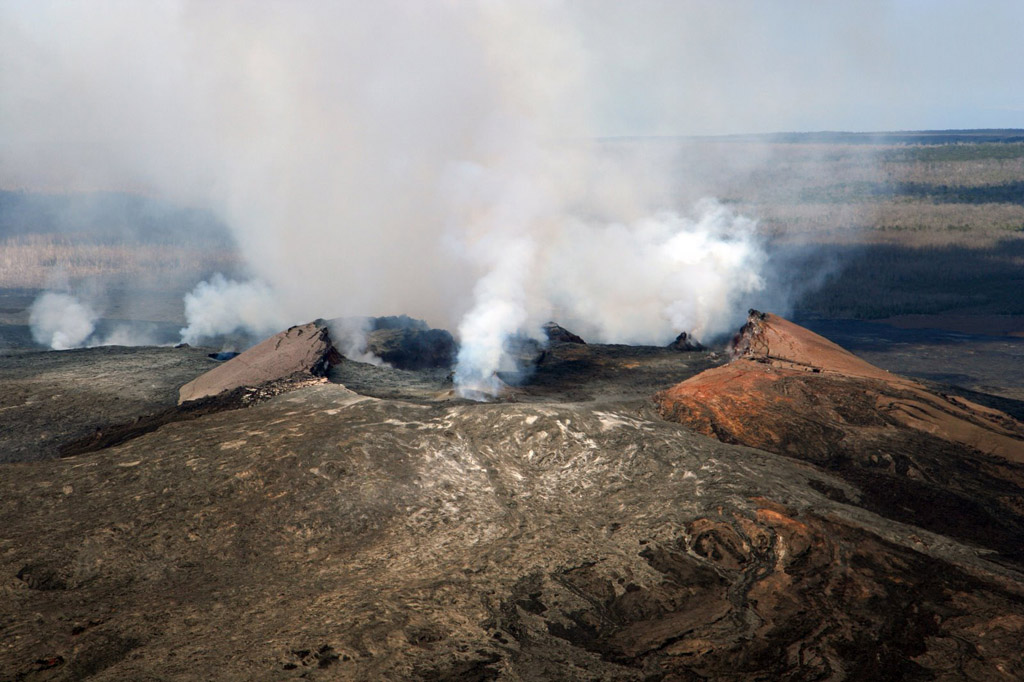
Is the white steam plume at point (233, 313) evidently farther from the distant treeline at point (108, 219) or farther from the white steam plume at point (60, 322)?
the distant treeline at point (108, 219)

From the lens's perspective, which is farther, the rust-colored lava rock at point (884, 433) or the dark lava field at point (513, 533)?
the rust-colored lava rock at point (884, 433)

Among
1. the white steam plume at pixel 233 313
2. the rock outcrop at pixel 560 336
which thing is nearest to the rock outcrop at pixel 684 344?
the rock outcrop at pixel 560 336

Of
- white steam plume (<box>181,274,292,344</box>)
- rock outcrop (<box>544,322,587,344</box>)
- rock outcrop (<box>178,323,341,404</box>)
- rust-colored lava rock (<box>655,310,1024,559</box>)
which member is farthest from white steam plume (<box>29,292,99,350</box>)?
rust-colored lava rock (<box>655,310,1024,559</box>)

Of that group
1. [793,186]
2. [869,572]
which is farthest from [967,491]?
[793,186]

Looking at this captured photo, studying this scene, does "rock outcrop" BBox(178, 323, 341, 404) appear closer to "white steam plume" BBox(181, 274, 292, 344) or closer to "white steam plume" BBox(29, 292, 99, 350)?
"white steam plume" BBox(29, 292, 99, 350)

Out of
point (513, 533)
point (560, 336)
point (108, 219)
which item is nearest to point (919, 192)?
point (560, 336)

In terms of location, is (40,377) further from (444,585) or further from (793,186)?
(793,186)
